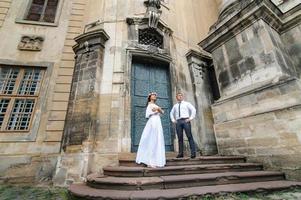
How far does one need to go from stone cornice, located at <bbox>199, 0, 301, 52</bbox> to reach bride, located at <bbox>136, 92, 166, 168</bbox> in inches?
167

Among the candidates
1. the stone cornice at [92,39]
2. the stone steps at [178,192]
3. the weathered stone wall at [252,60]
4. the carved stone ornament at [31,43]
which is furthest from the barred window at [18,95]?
the weathered stone wall at [252,60]

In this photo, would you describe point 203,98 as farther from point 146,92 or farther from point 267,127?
point 267,127

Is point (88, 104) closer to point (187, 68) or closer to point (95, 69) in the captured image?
point (95, 69)

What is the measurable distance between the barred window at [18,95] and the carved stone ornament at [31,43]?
0.91m

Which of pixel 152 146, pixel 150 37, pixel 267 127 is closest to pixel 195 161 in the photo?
pixel 152 146

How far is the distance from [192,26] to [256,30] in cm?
474

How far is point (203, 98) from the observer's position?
25.5 feet

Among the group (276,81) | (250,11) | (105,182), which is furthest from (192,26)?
(105,182)

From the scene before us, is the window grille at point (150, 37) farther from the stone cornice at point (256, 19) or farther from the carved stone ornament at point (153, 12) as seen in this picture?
the stone cornice at point (256, 19)

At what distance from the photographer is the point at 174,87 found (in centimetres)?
730

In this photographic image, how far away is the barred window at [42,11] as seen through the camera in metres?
8.55

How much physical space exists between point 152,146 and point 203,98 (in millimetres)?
4362

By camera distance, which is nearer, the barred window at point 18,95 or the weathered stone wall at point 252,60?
the weathered stone wall at point 252,60

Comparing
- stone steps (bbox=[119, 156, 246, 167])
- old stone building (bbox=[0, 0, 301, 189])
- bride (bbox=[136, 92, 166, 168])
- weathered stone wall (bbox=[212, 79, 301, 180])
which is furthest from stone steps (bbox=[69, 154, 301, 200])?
old stone building (bbox=[0, 0, 301, 189])
